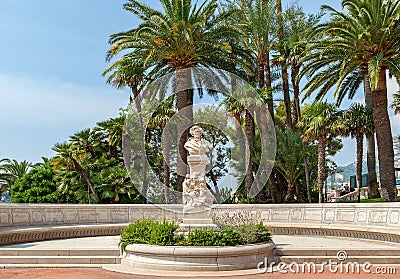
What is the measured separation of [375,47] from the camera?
2023 centimetres

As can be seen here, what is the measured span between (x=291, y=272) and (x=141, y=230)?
3.84 meters

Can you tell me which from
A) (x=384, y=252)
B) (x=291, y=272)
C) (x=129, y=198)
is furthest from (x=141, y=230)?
(x=129, y=198)

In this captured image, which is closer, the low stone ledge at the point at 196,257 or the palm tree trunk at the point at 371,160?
the low stone ledge at the point at 196,257

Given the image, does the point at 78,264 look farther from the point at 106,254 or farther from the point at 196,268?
the point at 196,268

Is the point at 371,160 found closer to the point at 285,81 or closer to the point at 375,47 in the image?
the point at 285,81

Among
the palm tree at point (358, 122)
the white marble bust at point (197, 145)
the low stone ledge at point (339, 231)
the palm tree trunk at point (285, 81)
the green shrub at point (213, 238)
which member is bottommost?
the low stone ledge at point (339, 231)

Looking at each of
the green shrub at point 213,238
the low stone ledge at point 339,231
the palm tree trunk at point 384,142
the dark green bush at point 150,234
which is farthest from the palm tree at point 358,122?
the dark green bush at point 150,234

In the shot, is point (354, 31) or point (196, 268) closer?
point (196, 268)

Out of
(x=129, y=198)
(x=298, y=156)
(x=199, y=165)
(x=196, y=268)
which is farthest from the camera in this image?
(x=129, y=198)

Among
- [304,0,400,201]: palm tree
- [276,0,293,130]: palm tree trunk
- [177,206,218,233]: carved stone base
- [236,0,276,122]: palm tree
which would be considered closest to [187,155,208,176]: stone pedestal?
[177,206,218,233]: carved stone base

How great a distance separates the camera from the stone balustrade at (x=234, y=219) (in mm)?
15617

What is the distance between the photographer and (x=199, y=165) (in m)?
13.8

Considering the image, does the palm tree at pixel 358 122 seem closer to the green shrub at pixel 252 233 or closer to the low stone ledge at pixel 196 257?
the green shrub at pixel 252 233

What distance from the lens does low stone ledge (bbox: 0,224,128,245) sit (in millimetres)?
15602
